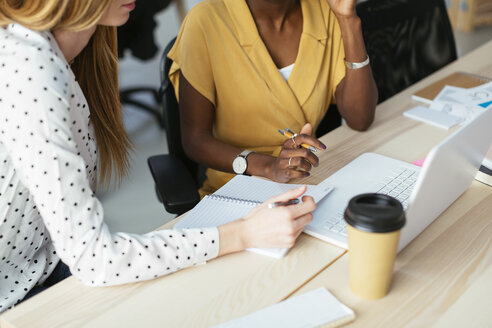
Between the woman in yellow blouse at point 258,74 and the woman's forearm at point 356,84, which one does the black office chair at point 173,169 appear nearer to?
the woman in yellow blouse at point 258,74

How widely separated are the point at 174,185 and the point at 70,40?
1.44ft

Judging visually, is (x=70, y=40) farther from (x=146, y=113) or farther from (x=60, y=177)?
(x=146, y=113)

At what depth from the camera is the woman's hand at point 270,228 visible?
3.21 feet

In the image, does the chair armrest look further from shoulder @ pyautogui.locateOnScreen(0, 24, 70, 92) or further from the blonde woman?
shoulder @ pyautogui.locateOnScreen(0, 24, 70, 92)

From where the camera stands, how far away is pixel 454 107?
153 cm

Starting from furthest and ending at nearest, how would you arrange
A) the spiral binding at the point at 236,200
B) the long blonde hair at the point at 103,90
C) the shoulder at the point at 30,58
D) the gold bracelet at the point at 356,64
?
the gold bracelet at the point at 356,64, the long blonde hair at the point at 103,90, the spiral binding at the point at 236,200, the shoulder at the point at 30,58

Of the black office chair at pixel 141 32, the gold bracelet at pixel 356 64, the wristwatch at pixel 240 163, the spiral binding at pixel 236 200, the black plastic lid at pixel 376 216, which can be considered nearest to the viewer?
the black plastic lid at pixel 376 216

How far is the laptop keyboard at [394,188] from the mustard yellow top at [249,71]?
42 centimetres

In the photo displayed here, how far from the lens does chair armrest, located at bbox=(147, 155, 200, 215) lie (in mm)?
1286

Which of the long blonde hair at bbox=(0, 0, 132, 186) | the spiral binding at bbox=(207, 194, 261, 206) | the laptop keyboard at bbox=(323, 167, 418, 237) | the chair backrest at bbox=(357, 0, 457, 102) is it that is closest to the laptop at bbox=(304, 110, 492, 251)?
the laptop keyboard at bbox=(323, 167, 418, 237)

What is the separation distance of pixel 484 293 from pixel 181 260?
0.51 meters

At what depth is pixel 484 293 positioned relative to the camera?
0.88 meters

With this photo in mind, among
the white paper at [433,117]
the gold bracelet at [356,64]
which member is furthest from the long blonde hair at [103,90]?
the white paper at [433,117]

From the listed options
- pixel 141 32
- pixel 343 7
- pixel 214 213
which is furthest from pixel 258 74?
pixel 141 32
